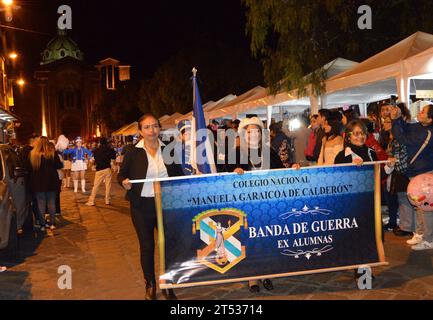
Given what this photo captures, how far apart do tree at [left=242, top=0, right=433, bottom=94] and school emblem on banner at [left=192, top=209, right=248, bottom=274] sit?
698 cm

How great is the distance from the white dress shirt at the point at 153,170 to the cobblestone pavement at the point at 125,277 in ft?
4.06

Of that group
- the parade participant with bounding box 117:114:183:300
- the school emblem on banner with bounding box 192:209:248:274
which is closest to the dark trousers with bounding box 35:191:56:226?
the parade participant with bounding box 117:114:183:300

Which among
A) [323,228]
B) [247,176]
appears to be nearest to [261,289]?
[323,228]

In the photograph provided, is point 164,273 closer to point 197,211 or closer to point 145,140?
point 197,211

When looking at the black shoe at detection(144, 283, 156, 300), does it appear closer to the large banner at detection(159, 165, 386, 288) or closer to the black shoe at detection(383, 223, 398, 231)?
the large banner at detection(159, 165, 386, 288)

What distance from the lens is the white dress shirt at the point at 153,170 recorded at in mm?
5453

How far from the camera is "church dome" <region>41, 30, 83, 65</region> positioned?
9721 cm

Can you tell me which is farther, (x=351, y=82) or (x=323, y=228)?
(x=351, y=82)

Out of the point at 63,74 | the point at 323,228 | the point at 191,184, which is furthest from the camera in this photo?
the point at 63,74

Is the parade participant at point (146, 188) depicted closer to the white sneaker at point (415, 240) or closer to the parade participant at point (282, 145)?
the white sneaker at point (415, 240)

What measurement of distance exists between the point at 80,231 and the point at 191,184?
5.89 metres

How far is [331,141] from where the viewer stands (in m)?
7.78

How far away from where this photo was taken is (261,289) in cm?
589

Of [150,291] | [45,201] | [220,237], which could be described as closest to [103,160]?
[45,201]
